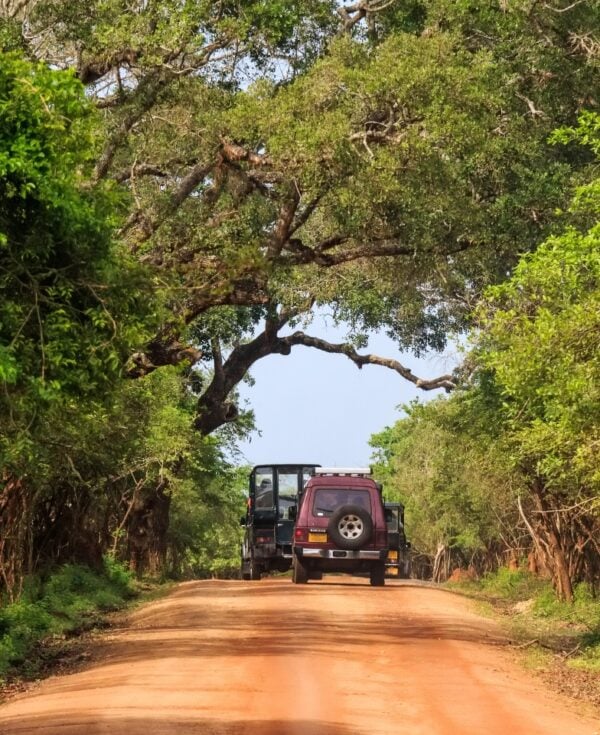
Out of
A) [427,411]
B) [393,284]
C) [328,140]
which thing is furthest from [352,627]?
[427,411]

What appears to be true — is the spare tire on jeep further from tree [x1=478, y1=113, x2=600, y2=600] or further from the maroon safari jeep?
tree [x1=478, y1=113, x2=600, y2=600]

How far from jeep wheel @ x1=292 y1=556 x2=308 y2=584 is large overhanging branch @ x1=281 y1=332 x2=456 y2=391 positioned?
8.96 m

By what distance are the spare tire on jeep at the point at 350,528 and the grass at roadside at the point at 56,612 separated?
15.5 feet

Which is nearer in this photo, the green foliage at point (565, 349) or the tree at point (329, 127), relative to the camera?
the green foliage at point (565, 349)

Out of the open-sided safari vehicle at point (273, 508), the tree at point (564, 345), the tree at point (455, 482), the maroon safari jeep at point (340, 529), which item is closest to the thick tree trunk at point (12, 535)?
the maroon safari jeep at point (340, 529)

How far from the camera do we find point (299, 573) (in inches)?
1249

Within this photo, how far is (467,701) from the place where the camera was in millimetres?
13609

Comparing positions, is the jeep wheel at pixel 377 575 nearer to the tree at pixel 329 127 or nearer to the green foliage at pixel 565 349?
the tree at pixel 329 127

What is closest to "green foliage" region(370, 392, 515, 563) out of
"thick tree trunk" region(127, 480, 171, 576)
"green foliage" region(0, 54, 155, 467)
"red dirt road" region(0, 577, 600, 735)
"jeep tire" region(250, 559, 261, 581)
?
"jeep tire" region(250, 559, 261, 581)

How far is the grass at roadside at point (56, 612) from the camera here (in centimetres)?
1864

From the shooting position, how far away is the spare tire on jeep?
29.8m

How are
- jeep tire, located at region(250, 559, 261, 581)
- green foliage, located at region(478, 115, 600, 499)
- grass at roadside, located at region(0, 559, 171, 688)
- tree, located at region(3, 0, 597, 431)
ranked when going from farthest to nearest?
jeep tire, located at region(250, 559, 261, 581) < tree, located at region(3, 0, 597, 431) < grass at roadside, located at region(0, 559, 171, 688) < green foliage, located at region(478, 115, 600, 499)

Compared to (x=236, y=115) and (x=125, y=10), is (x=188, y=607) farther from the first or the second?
(x=125, y=10)

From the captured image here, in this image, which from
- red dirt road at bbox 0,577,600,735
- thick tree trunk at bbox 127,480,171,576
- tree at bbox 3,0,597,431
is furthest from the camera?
thick tree trunk at bbox 127,480,171,576
